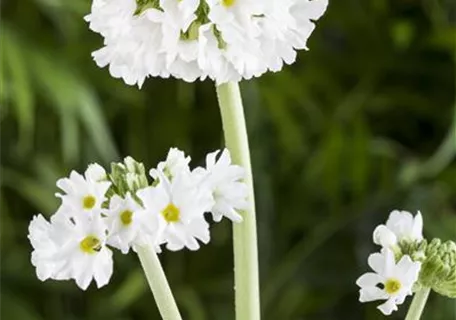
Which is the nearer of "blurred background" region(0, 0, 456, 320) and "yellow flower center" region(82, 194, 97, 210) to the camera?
"yellow flower center" region(82, 194, 97, 210)

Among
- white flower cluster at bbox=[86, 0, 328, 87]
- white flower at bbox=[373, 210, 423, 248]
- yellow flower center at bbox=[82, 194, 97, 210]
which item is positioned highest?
white flower cluster at bbox=[86, 0, 328, 87]

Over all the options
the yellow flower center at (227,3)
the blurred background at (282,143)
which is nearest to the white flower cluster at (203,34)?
the yellow flower center at (227,3)

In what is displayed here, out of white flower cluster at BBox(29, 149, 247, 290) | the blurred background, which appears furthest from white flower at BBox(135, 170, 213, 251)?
the blurred background

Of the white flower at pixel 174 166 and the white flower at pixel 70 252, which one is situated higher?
the white flower at pixel 174 166

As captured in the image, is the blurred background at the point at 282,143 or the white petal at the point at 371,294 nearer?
the white petal at the point at 371,294

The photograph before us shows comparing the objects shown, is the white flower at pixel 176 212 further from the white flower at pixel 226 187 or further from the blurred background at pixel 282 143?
the blurred background at pixel 282 143

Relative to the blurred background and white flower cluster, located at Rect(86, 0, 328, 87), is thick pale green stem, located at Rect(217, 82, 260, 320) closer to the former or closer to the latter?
white flower cluster, located at Rect(86, 0, 328, 87)

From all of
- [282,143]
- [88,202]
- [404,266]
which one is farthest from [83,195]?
[282,143]
